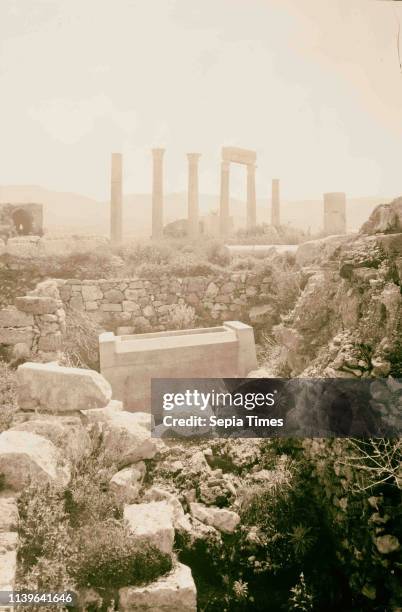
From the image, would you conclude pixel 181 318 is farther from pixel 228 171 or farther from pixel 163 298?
pixel 228 171

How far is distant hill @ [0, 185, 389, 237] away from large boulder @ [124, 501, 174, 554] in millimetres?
50237

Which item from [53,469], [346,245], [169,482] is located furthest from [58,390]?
[346,245]

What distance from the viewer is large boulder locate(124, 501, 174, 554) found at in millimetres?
3883

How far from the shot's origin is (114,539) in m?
3.76

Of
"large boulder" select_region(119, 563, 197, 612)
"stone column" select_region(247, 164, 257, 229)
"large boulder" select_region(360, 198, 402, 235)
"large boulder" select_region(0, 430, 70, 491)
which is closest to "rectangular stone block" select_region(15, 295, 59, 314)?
"large boulder" select_region(0, 430, 70, 491)

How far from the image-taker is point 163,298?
10844 mm

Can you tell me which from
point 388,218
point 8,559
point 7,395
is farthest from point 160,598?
point 388,218

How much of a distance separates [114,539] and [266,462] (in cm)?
179

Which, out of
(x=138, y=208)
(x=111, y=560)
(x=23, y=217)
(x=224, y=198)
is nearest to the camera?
(x=111, y=560)

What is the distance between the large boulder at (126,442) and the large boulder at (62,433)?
0.71 ft

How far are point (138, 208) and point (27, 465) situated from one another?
205 feet

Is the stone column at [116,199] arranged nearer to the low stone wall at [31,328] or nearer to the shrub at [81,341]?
the shrub at [81,341]

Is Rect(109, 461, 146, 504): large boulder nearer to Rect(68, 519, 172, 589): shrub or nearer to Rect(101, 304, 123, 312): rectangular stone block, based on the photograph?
Rect(68, 519, 172, 589): shrub

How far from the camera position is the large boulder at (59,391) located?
528cm
